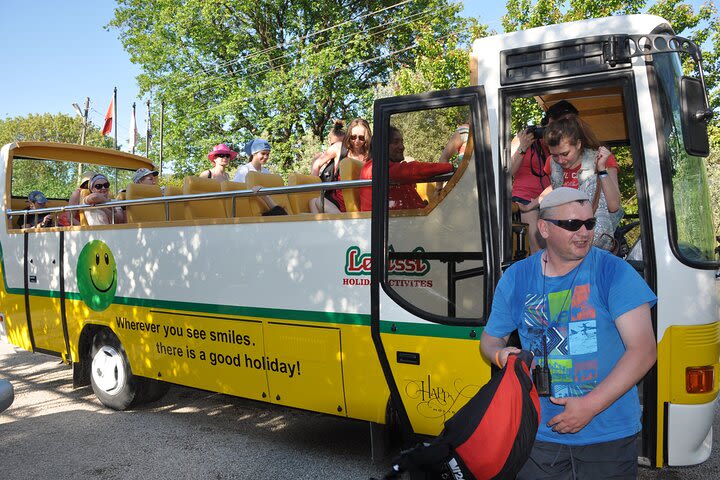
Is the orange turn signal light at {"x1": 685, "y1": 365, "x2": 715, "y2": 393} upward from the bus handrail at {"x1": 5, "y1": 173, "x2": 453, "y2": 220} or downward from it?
downward

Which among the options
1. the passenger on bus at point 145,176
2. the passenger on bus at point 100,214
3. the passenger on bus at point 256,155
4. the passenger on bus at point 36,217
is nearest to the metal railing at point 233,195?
the passenger on bus at point 100,214

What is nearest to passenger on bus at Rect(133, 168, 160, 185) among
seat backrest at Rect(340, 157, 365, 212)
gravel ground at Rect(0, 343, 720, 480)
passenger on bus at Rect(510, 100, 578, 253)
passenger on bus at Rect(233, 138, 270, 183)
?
passenger on bus at Rect(233, 138, 270, 183)

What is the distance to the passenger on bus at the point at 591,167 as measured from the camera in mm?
4199

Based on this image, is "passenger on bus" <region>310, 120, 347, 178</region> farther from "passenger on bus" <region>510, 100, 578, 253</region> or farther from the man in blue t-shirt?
the man in blue t-shirt

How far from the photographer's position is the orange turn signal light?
12.7 ft

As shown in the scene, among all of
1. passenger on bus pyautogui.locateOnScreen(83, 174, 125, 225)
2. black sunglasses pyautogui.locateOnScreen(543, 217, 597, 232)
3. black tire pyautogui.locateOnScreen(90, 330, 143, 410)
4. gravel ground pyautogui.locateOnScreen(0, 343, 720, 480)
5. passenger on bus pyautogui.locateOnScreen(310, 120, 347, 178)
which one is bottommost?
gravel ground pyautogui.locateOnScreen(0, 343, 720, 480)

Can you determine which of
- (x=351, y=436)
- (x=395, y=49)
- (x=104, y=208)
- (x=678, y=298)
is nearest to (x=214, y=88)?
(x=395, y=49)

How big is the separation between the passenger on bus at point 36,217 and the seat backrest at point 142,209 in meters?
1.92

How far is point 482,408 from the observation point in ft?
8.13

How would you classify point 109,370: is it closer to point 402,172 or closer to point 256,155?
point 256,155

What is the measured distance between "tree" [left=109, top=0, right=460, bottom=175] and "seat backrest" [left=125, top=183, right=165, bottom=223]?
2006cm

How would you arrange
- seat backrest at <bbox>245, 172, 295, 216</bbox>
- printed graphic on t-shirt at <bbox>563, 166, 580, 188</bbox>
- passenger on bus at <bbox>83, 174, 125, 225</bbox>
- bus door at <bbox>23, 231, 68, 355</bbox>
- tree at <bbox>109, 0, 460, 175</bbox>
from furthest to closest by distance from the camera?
tree at <bbox>109, 0, 460, 175</bbox>, bus door at <bbox>23, 231, 68, 355</bbox>, passenger on bus at <bbox>83, 174, 125, 225</bbox>, seat backrest at <bbox>245, 172, 295, 216</bbox>, printed graphic on t-shirt at <bbox>563, 166, 580, 188</bbox>

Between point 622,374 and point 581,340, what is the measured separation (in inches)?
8.7

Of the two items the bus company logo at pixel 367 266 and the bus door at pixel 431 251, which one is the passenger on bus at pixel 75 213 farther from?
the bus door at pixel 431 251
